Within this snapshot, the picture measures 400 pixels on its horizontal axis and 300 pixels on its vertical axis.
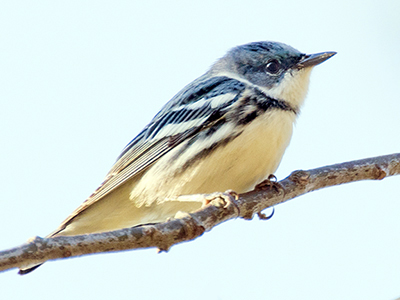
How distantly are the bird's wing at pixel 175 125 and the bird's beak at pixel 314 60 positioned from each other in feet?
1.87

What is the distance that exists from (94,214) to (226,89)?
4.61 ft

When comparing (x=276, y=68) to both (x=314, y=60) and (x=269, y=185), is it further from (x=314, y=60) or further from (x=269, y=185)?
(x=269, y=185)

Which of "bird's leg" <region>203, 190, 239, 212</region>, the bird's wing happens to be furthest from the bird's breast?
"bird's leg" <region>203, 190, 239, 212</region>

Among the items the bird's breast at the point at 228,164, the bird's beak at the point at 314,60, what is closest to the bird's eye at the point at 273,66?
the bird's beak at the point at 314,60

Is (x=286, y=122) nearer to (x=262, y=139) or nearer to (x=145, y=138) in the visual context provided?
(x=262, y=139)

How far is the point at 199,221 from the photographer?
2.71 metres

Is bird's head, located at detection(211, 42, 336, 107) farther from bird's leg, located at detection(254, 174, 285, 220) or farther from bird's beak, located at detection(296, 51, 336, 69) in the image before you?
bird's leg, located at detection(254, 174, 285, 220)

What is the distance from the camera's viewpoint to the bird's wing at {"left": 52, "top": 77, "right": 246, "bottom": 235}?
3.93 meters

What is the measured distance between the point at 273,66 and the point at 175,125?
3.25ft

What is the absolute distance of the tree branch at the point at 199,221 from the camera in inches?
81.7

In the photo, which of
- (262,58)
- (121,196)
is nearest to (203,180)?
(121,196)

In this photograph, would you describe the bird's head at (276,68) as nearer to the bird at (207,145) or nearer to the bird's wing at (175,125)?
the bird at (207,145)

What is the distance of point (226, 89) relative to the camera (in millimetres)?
4102

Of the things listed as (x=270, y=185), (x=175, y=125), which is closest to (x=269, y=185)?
(x=270, y=185)
